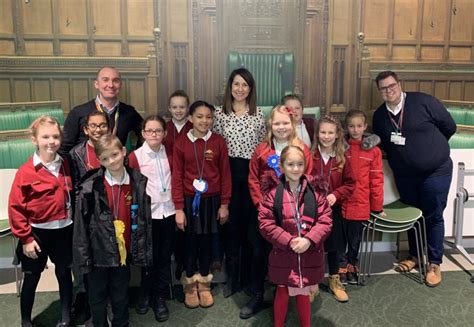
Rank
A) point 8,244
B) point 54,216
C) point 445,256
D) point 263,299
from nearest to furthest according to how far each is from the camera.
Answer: point 54,216 → point 263,299 → point 8,244 → point 445,256

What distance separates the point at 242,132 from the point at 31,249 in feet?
4.33

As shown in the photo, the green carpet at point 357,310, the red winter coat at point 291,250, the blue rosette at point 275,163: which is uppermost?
the blue rosette at point 275,163

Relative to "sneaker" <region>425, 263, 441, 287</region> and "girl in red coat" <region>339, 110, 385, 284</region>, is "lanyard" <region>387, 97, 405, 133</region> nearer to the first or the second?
"girl in red coat" <region>339, 110, 385, 284</region>

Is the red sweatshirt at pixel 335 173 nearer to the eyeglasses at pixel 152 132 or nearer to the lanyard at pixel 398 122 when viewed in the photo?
the lanyard at pixel 398 122

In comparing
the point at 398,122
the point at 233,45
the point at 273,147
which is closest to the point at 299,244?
the point at 273,147

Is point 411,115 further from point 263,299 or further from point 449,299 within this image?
point 263,299

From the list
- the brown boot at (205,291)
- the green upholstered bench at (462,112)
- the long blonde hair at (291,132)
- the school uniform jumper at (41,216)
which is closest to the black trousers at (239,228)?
the brown boot at (205,291)

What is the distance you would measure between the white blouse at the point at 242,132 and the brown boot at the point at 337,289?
0.98 metres

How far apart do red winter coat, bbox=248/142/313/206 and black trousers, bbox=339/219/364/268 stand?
666 millimetres

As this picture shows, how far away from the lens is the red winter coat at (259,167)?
2564mm

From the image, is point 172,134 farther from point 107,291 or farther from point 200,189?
point 107,291

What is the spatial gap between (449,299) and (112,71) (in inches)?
102

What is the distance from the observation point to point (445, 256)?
3643 mm

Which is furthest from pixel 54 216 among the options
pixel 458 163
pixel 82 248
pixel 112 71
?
pixel 458 163
